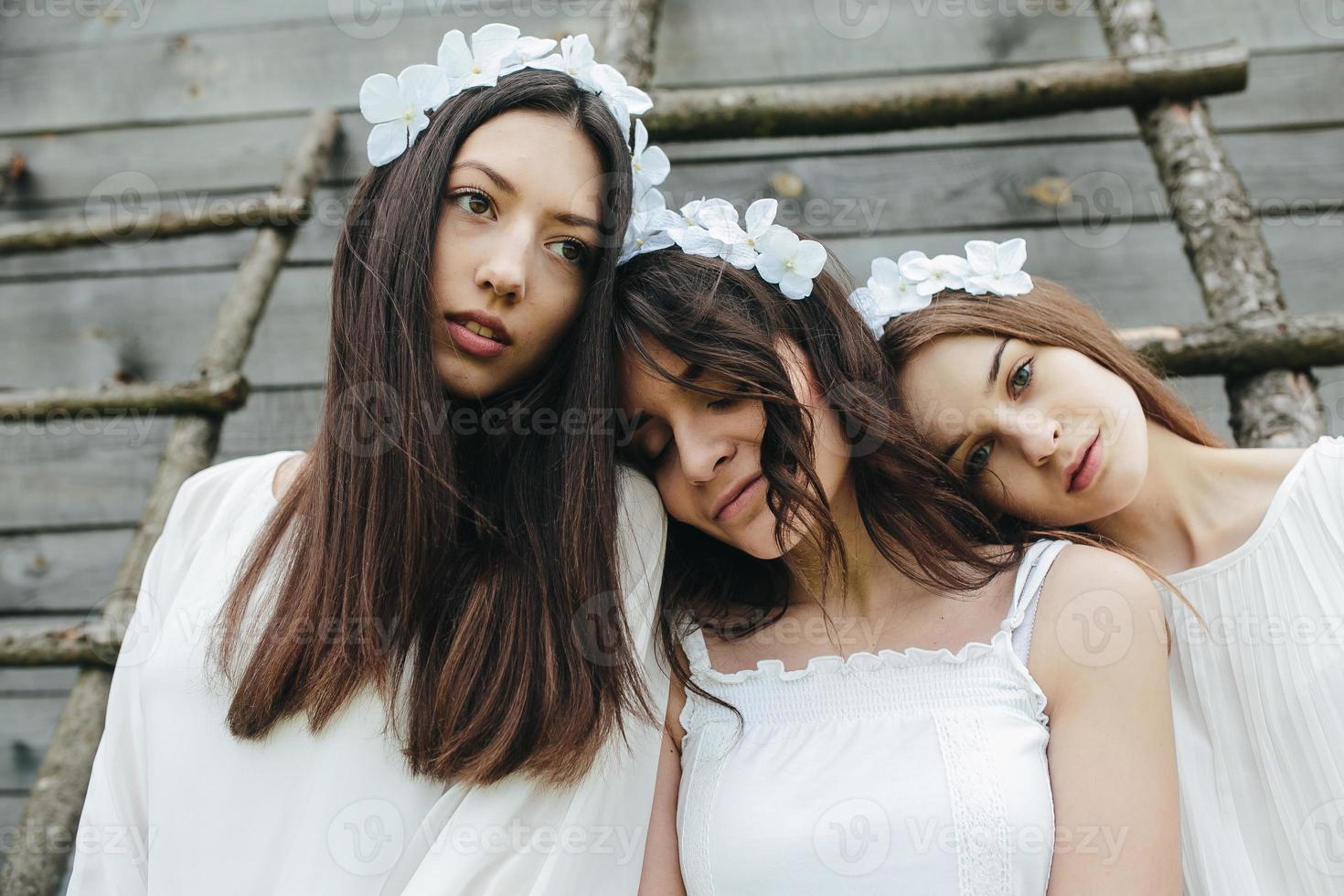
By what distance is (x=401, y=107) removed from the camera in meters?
1.56

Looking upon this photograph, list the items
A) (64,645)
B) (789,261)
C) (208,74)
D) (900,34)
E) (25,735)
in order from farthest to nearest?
1. (208,74)
2. (900,34)
3. (25,735)
4. (64,645)
5. (789,261)

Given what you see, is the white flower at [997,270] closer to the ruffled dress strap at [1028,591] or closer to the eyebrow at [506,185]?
the ruffled dress strap at [1028,591]

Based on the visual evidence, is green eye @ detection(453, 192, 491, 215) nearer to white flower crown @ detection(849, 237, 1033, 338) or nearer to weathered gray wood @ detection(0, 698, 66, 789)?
white flower crown @ detection(849, 237, 1033, 338)

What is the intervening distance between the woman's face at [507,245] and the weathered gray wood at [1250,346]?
98cm

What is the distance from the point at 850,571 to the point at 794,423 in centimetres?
30

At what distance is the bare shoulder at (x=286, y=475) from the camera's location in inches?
66.1

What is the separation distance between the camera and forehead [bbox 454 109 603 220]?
1.48 meters

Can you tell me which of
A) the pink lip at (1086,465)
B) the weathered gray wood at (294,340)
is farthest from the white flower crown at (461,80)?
the weathered gray wood at (294,340)

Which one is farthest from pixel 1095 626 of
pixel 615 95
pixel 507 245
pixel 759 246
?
pixel 615 95

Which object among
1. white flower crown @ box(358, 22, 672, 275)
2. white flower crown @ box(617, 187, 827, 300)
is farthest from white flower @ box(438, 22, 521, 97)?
white flower crown @ box(617, 187, 827, 300)

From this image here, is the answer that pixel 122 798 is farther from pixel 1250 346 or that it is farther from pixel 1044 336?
pixel 1250 346

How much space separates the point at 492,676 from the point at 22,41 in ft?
8.46

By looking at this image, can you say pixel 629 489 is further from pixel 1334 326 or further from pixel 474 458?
pixel 1334 326

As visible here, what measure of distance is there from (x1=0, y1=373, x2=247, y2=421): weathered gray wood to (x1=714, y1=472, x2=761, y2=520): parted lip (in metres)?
1.04
